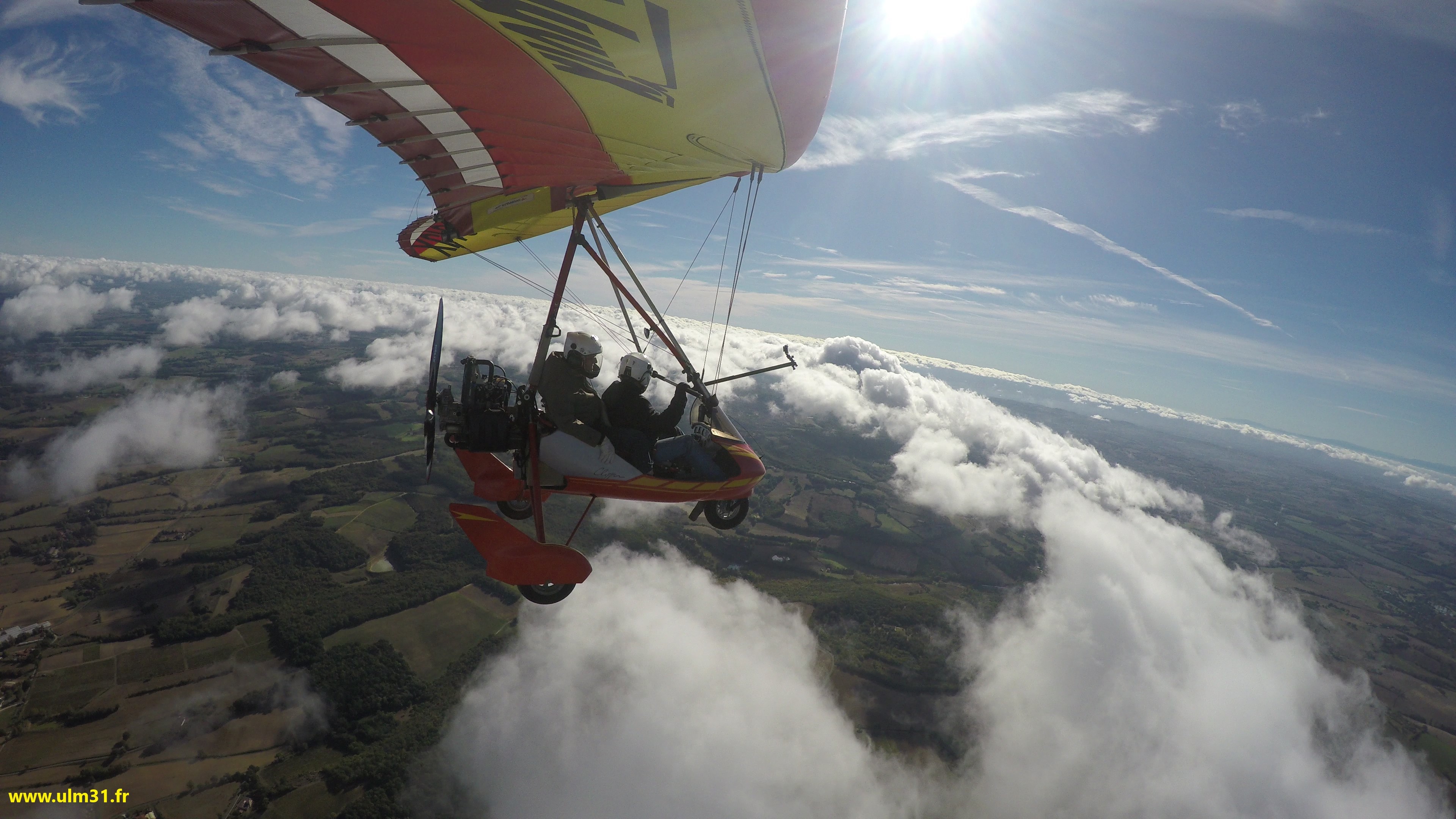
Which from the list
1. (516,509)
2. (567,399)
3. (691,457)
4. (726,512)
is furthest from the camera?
(726,512)

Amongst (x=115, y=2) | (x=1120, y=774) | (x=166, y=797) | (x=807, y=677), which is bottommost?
(x=1120, y=774)

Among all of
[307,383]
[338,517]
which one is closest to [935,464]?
[338,517]

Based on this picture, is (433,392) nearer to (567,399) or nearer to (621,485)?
(567,399)

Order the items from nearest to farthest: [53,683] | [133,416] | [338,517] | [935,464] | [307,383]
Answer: [53,683] → [338,517] → [133,416] → [307,383] → [935,464]

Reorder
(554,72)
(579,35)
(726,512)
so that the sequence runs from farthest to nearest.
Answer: (726,512) < (554,72) < (579,35)

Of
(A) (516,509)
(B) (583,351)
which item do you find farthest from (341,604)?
(B) (583,351)

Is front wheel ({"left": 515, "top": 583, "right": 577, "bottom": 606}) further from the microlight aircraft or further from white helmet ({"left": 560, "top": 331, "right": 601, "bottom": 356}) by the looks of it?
white helmet ({"left": 560, "top": 331, "right": 601, "bottom": 356})

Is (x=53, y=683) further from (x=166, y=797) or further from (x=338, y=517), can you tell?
(x=338, y=517)

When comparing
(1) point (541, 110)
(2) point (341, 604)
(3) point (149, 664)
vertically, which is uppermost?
(1) point (541, 110)
